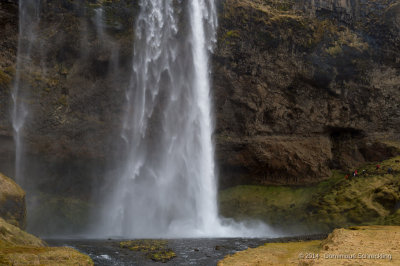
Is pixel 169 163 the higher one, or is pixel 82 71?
pixel 82 71

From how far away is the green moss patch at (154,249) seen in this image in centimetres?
1489

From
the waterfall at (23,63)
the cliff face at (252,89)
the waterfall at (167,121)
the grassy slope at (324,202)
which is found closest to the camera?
the grassy slope at (324,202)

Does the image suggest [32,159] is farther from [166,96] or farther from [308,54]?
[308,54]

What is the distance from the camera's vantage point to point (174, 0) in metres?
31.0

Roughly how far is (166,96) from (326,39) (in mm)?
15537

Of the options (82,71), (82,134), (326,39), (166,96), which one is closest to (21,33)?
(82,71)

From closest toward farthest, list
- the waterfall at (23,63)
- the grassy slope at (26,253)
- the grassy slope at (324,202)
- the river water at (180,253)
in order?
the grassy slope at (26,253) < the river water at (180,253) < the grassy slope at (324,202) < the waterfall at (23,63)

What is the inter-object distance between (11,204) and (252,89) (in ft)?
72.6

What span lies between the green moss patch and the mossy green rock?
525 centimetres

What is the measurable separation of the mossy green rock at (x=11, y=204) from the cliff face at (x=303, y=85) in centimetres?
1888

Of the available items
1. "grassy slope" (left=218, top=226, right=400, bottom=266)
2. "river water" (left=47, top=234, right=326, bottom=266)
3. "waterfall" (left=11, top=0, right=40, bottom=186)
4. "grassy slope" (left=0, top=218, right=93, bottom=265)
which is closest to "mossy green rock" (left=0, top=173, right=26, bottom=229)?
"grassy slope" (left=0, top=218, right=93, bottom=265)

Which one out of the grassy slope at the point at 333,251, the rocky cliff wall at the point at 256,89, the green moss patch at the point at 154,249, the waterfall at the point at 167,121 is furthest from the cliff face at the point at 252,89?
the grassy slope at the point at 333,251

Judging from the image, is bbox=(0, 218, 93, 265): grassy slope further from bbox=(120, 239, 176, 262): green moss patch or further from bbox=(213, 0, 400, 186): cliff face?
bbox=(213, 0, 400, 186): cliff face

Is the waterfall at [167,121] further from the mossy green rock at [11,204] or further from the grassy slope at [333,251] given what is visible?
the grassy slope at [333,251]
